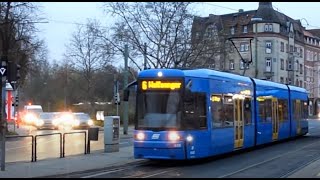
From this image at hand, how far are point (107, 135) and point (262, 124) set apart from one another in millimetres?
7366

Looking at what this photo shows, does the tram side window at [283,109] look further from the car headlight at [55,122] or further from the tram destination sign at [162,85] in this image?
the car headlight at [55,122]

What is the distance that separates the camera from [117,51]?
1778 inches

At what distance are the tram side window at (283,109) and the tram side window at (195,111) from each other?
10966mm

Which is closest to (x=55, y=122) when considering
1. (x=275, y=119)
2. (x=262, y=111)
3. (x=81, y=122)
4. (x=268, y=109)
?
(x=81, y=122)

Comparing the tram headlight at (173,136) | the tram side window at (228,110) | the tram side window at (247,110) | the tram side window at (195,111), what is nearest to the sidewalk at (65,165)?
the tram headlight at (173,136)

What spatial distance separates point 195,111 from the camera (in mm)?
18266

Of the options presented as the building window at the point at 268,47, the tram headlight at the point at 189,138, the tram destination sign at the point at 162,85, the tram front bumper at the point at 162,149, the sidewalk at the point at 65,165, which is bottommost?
the sidewalk at the point at 65,165

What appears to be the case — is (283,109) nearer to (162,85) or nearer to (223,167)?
(223,167)

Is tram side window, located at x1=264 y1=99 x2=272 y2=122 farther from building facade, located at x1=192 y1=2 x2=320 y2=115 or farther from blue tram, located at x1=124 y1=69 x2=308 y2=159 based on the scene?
building facade, located at x1=192 y1=2 x2=320 y2=115

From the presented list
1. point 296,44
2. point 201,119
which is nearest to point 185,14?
point 201,119

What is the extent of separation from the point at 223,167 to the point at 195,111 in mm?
2129

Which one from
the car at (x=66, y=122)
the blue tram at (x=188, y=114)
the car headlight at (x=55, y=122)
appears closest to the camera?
the blue tram at (x=188, y=114)

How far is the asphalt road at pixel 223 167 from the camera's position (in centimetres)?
1527

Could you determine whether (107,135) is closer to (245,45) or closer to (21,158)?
(21,158)
